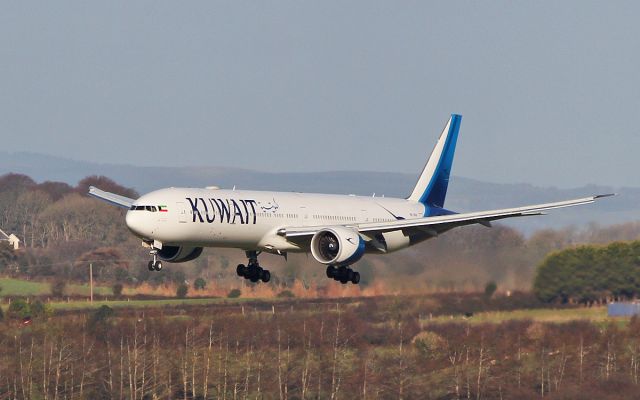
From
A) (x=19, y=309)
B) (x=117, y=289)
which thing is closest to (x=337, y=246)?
(x=19, y=309)

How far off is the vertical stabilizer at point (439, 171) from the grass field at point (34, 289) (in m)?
38.1

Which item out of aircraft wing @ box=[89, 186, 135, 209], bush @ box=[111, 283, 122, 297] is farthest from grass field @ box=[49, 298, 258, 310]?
aircraft wing @ box=[89, 186, 135, 209]

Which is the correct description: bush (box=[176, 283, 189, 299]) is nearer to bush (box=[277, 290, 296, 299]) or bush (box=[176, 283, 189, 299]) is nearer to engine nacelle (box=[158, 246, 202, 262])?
bush (box=[277, 290, 296, 299])

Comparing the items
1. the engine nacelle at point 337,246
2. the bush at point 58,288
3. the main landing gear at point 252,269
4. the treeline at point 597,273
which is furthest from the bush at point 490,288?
the bush at point 58,288

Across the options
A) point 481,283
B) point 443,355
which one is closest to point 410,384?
point 443,355

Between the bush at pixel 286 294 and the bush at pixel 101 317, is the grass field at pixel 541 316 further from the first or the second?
the bush at pixel 101 317

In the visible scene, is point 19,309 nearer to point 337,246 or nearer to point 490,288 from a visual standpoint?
point 490,288

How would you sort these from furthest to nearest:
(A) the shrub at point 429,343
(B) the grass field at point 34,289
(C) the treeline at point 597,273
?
1. (B) the grass field at point 34,289
2. (A) the shrub at point 429,343
3. (C) the treeline at point 597,273

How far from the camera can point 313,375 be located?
3637 inches

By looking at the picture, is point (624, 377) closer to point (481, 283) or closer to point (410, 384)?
point (410, 384)

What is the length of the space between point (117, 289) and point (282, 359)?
584 inches

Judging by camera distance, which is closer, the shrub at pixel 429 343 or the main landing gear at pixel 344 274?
the main landing gear at pixel 344 274

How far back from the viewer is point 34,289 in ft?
313

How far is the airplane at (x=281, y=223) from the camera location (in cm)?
5122
